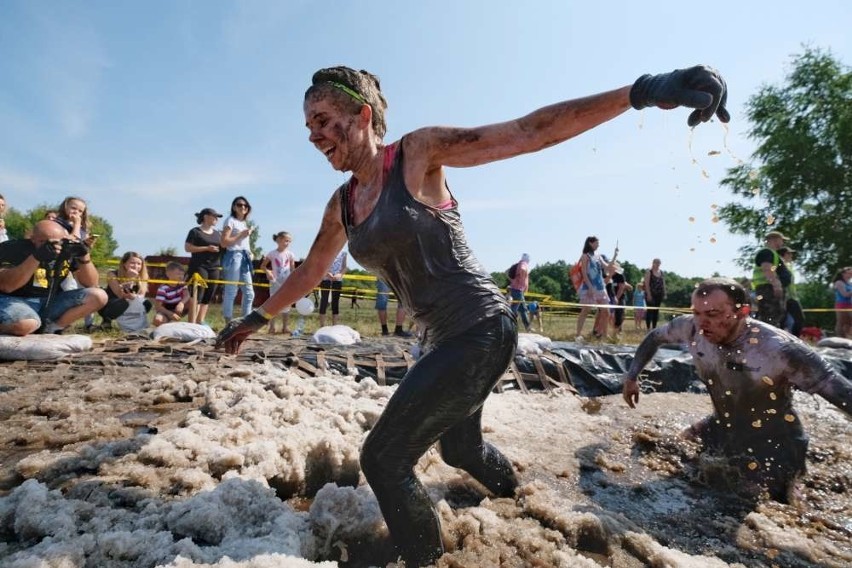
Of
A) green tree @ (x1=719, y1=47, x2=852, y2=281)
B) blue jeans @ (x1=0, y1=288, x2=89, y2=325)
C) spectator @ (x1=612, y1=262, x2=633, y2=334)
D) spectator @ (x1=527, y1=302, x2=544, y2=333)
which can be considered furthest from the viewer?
green tree @ (x1=719, y1=47, x2=852, y2=281)

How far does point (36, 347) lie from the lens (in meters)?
4.73

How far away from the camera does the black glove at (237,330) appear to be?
2.73m

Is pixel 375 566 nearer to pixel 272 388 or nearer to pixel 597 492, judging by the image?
pixel 597 492

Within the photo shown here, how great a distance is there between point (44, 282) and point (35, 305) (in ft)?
0.84

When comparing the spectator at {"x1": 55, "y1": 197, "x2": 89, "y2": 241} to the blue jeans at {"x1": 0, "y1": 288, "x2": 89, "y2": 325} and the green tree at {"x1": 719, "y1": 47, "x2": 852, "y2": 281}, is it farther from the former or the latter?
the green tree at {"x1": 719, "y1": 47, "x2": 852, "y2": 281}

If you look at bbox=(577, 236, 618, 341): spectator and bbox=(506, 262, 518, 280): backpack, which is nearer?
bbox=(577, 236, 618, 341): spectator

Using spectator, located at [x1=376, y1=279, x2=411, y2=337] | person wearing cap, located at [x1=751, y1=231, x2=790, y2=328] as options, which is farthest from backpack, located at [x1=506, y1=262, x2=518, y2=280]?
person wearing cap, located at [x1=751, y1=231, x2=790, y2=328]

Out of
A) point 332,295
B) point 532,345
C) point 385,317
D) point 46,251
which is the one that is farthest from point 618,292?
point 46,251

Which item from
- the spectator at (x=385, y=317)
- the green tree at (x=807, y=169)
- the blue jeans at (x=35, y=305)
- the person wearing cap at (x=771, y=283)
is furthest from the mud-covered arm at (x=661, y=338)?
the green tree at (x=807, y=169)

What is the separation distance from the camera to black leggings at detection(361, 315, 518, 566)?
179cm

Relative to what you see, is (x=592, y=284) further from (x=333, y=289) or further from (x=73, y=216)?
(x=73, y=216)

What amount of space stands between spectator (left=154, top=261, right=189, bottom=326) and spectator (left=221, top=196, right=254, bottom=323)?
719 millimetres

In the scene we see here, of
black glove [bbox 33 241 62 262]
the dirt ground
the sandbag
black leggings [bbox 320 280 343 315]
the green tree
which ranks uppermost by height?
the green tree

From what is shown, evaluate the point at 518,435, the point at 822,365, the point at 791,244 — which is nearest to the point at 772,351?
the point at 822,365
